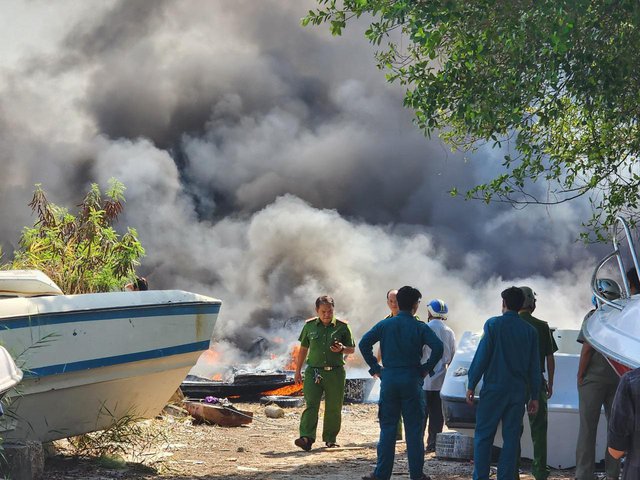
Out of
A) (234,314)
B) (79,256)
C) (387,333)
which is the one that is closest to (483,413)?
(387,333)

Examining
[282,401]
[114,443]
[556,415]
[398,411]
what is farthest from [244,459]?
[282,401]

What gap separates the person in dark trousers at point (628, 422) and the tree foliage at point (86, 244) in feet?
29.2

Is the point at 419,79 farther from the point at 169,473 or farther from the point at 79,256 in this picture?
the point at 79,256

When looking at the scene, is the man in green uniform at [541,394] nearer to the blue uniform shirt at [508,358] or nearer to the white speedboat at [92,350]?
the blue uniform shirt at [508,358]

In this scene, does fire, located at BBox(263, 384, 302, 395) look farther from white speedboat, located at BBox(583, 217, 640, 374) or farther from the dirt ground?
white speedboat, located at BBox(583, 217, 640, 374)

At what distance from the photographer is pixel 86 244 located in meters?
13.6

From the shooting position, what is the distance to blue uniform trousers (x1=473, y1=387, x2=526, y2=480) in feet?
23.3

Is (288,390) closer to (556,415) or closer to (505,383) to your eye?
(556,415)

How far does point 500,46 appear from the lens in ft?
31.2

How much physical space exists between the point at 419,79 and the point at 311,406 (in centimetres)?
372

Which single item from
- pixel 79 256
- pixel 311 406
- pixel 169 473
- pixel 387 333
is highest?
pixel 79 256

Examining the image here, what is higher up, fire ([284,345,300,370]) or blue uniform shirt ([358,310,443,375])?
fire ([284,345,300,370])

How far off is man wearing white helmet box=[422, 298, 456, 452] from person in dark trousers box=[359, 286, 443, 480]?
2.49 metres

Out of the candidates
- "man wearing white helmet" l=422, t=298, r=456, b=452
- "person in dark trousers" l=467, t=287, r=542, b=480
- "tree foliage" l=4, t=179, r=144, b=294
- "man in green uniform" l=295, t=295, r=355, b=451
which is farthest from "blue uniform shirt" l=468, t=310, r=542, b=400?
"tree foliage" l=4, t=179, r=144, b=294
